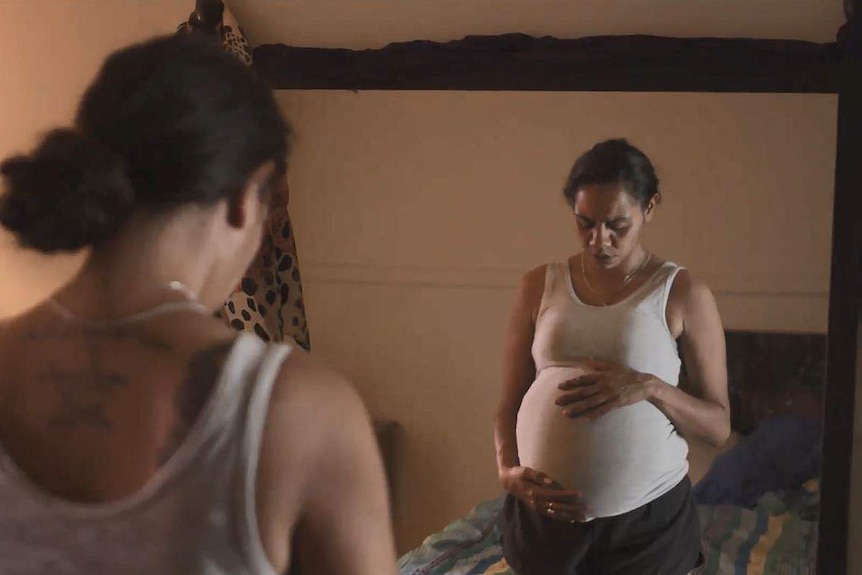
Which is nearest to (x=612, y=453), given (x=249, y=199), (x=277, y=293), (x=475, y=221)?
(x=475, y=221)

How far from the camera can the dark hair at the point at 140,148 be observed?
0.59 metres

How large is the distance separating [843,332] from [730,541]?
0.32 meters

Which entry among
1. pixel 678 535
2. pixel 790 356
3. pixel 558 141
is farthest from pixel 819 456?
pixel 558 141

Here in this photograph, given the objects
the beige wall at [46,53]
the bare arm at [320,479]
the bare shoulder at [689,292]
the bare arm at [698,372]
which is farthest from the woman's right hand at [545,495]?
the beige wall at [46,53]

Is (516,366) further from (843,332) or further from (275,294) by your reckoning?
(843,332)

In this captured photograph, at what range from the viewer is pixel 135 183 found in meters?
0.59

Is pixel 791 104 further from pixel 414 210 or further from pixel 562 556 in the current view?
pixel 562 556

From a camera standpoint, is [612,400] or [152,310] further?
[612,400]

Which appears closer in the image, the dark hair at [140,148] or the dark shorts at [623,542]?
the dark hair at [140,148]

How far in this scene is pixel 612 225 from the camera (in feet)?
3.70

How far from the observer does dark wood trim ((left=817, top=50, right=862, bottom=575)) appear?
3.93ft

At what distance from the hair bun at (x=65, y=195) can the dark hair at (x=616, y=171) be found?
2.31ft

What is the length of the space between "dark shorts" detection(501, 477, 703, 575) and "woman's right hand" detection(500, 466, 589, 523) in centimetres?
1

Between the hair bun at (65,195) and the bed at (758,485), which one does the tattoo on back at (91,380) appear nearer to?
the hair bun at (65,195)
